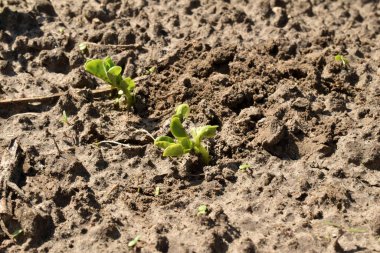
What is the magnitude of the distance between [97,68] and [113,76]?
0.09 m

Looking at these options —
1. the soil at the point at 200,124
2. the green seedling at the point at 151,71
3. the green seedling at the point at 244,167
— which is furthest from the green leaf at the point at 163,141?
the green seedling at the point at 151,71

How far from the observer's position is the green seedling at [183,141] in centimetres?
285

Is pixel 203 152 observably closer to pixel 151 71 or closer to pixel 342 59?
pixel 151 71

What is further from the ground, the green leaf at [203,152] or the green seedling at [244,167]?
the green leaf at [203,152]

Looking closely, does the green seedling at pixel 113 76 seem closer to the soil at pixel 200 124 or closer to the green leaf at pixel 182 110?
the soil at pixel 200 124

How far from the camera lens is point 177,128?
2.87 m

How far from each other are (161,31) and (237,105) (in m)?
0.88

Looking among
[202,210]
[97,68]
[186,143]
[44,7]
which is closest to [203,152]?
[186,143]

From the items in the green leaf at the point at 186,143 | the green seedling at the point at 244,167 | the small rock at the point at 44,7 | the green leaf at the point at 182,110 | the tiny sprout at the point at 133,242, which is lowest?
the tiny sprout at the point at 133,242

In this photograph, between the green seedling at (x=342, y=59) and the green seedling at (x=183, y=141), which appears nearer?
the green seedling at (x=183, y=141)

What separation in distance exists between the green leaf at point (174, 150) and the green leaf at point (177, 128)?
0.06 meters

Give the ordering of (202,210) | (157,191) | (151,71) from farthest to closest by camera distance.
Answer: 1. (151,71)
2. (157,191)
3. (202,210)

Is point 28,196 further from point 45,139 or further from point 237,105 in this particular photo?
point 237,105

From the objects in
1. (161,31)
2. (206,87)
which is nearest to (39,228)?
(206,87)
